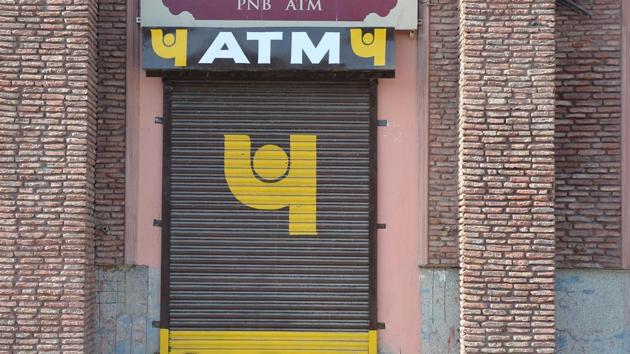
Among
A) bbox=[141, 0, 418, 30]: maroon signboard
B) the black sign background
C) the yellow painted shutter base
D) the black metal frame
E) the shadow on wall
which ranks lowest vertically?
the yellow painted shutter base

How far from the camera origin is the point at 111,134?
9.16m

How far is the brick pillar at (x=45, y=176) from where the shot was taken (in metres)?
8.34

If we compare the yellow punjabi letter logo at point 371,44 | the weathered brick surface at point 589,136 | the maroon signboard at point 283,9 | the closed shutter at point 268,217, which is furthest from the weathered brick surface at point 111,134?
the weathered brick surface at point 589,136

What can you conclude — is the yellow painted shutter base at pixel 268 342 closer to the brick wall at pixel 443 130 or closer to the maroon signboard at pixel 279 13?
the brick wall at pixel 443 130

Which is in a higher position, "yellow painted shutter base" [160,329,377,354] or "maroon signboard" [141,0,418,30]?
"maroon signboard" [141,0,418,30]

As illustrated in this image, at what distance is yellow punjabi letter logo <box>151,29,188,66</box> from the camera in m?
9.05

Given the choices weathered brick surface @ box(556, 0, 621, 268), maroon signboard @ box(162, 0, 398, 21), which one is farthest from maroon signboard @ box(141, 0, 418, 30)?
weathered brick surface @ box(556, 0, 621, 268)

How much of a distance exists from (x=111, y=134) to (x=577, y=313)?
17.6 feet

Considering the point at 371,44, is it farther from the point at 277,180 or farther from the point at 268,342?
the point at 268,342

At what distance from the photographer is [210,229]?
9156mm

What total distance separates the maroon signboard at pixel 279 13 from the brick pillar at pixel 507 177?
0.92 m

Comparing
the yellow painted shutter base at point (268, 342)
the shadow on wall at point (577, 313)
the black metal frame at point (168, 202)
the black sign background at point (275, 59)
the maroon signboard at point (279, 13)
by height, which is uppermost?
the maroon signboard at point (279, 13)

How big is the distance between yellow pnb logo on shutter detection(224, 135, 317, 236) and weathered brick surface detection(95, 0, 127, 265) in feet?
3.90

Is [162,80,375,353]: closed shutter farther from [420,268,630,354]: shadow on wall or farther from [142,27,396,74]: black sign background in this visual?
[420,268,630,354]: shadow on wall
